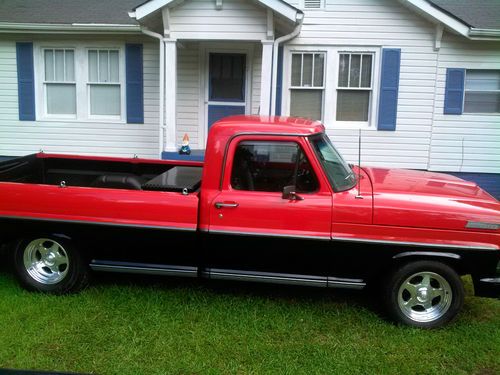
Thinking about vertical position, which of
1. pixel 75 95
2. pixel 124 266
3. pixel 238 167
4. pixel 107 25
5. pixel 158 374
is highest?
pixel 107 25

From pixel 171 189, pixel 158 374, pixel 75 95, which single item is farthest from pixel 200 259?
pixel 75 95

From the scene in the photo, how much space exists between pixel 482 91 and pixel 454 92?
62cm

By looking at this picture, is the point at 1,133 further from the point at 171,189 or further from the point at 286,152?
the point at 286,152

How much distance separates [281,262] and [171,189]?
1.23 m

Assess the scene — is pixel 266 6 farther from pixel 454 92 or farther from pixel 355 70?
pixel 454 92

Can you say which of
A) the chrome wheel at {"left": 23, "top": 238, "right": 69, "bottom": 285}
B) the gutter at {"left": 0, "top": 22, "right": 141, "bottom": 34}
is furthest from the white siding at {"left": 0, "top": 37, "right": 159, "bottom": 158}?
the chrome wheel at {"left": 23, "top": 238, "right": 69, "bottom": 285}

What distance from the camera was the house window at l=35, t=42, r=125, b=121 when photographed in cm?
1045

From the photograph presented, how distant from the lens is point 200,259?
4.47 metres

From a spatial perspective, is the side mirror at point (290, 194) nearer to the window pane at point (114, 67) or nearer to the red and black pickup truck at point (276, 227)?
the red and black pickup truck at point (276, 227)

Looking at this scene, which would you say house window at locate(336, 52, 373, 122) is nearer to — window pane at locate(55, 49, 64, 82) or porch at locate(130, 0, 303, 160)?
porch at locate(130, 0, 303, 160)

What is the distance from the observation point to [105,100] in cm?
1066

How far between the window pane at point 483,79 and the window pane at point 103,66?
7.45 metres

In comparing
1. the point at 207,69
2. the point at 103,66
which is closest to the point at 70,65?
the point at 103,66

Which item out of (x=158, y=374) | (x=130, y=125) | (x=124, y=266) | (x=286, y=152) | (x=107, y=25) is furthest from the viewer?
(x=130, y=125)
